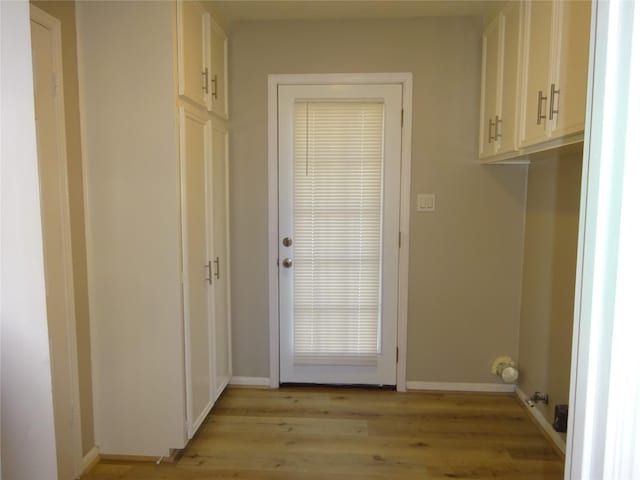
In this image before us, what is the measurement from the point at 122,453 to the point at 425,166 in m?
2.42

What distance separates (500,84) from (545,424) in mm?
1980

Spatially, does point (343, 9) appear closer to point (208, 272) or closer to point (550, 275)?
point (208, 272)

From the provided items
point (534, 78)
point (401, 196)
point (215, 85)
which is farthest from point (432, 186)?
point (215, 85)

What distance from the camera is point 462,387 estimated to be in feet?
9.76

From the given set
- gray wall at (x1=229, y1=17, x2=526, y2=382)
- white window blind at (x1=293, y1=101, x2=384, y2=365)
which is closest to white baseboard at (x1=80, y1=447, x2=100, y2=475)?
gray wall at (x1=229, y1=17, x2=526, y2=382)

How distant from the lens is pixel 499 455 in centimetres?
228

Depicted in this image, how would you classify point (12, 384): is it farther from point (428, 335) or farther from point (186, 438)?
point (428, 335)

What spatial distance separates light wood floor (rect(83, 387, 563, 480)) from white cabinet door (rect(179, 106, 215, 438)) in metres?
0.23

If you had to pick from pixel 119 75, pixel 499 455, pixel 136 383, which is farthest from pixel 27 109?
pixel 499 455

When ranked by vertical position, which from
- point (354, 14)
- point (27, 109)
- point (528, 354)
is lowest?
point (528, 354)

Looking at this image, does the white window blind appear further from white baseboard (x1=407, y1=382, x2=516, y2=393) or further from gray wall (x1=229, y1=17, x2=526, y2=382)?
white baseboard (x1=407, y1=382, x2=516, y2=393)

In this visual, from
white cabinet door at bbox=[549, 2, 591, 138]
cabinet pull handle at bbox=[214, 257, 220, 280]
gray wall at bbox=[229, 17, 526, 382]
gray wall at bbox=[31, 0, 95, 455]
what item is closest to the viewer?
white cabinet door at bbox=[549, 2, 591, 138]

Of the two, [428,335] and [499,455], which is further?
[428,335]

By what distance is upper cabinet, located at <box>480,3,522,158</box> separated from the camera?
2158mm
